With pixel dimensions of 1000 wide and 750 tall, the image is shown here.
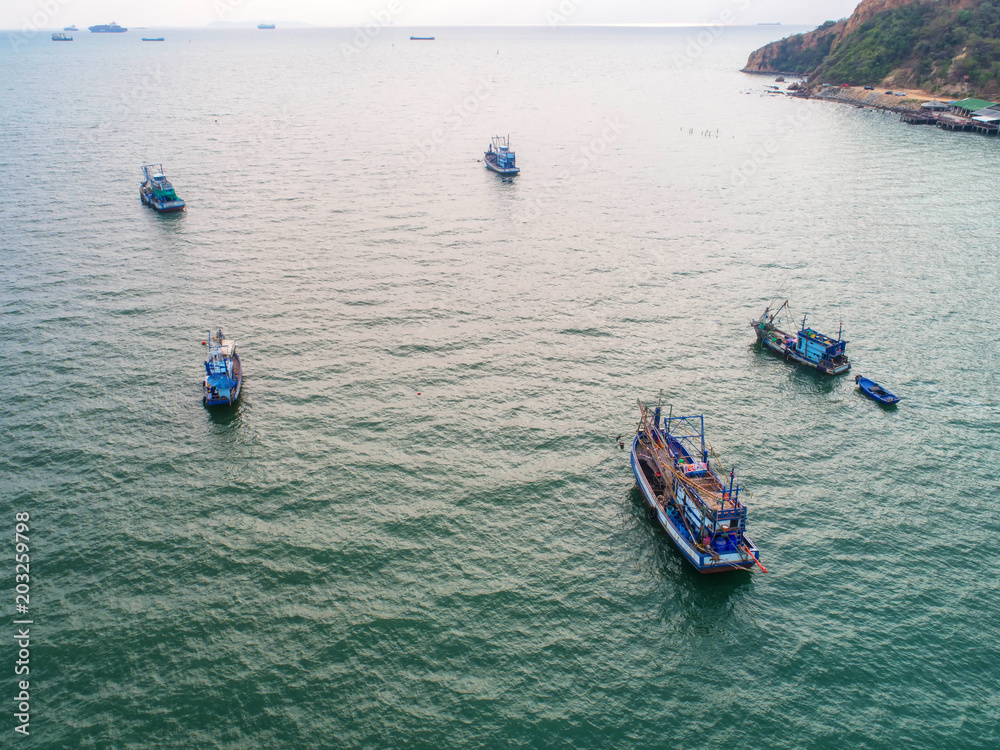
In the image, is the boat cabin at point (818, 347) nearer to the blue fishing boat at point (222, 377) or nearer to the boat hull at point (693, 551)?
the boat hull at point (693, 551)

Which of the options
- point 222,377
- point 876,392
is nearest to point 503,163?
point 222,377

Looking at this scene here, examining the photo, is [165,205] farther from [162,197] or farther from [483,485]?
[483,485]

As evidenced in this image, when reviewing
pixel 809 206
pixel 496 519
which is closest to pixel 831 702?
pixel 496 519

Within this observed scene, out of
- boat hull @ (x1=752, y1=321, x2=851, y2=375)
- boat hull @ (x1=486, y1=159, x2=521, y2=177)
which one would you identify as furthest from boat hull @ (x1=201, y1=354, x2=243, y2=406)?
boat hull @ (x1=486, y1=159, x2=521, y2=177)

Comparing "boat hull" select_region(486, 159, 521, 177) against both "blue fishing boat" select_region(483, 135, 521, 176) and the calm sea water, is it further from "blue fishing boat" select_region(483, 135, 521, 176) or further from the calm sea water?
the calm sea water

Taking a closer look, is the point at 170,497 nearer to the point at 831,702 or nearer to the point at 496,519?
the point at 496,519

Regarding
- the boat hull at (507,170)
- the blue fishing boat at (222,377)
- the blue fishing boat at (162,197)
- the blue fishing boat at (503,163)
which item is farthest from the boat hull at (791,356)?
the blue fishing boat at (162,197)
